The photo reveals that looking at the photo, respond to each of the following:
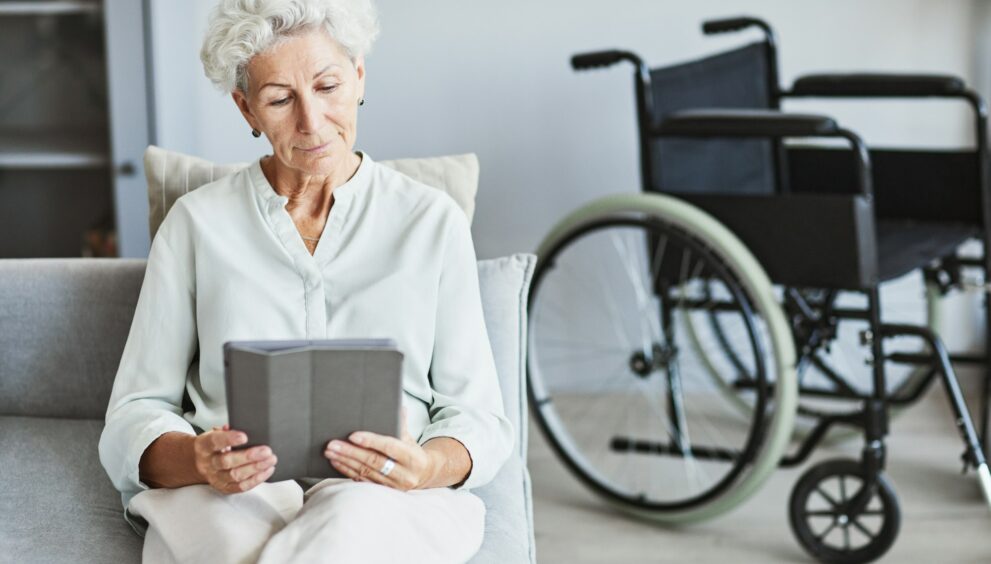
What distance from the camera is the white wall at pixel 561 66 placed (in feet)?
9.34

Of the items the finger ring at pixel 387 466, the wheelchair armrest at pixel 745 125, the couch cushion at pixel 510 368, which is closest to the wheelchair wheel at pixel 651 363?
the wheelchair armrest at pixel 745 125

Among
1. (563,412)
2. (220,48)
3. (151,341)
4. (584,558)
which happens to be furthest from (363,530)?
(563,412)

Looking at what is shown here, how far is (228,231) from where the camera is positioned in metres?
1.37

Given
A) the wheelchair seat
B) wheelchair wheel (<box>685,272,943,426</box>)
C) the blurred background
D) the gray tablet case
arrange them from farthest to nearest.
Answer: wheelchair wheel (<box>685,272,943,426</box>) < the blurred background < the wheelchair seat < the gray tablet case

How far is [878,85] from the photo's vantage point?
91.7 inches

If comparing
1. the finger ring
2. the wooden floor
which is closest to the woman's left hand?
the finger ring

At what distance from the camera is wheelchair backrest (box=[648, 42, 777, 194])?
7.48 ft

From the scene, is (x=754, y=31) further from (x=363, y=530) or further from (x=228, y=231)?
(x=363, y=530)

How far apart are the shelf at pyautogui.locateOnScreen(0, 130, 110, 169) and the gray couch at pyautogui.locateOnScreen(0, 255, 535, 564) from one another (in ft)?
3.66

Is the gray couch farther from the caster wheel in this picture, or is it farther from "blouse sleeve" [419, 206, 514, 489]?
the caster wheel

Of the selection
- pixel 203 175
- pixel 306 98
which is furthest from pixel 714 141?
pixel 306 98

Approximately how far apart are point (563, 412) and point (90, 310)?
1533 millimetres

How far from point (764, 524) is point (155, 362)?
1.33 meters

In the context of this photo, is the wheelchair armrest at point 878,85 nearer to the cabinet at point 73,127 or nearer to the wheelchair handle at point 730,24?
the wheelchair handle at point 730,24
